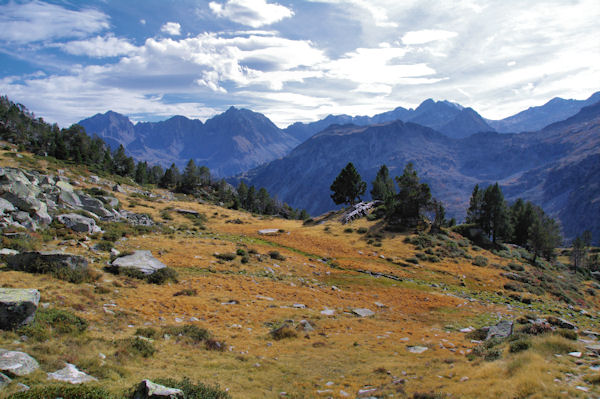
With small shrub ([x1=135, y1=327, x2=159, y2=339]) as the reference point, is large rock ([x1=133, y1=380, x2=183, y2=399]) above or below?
above

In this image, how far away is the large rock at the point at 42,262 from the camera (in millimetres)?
16922

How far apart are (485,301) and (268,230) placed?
34.1m

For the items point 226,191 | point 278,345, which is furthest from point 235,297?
point 226,191

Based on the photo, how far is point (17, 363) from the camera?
28.8 feet

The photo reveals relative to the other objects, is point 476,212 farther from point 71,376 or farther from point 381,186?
point 71,376

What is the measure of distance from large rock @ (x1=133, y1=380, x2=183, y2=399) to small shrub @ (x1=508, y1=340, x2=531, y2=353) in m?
13.3

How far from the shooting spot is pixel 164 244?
3159 cm

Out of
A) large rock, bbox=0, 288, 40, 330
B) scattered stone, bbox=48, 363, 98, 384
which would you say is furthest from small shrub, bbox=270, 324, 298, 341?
large rock, bbox=0, 288, 40, 330

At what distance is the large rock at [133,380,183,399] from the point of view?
26.3 feet

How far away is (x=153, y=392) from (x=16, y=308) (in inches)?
285

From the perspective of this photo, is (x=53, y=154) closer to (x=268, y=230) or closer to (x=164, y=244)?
(x=268, y=230)

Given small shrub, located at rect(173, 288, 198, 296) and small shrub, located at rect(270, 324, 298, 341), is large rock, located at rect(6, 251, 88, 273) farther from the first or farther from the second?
small shrub, located at rect(270, 324, 298, 341)

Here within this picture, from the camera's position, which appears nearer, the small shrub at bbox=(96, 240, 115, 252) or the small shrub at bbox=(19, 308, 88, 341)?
the small shrub at bbox=(19, 308, 88, 341)

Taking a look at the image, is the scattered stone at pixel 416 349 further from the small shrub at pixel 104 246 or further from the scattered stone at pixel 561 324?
the small shrub at pixel 104 246
